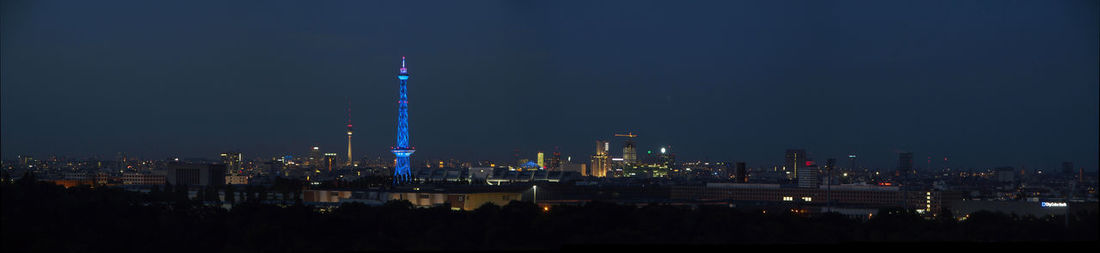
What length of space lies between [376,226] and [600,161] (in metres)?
61.3

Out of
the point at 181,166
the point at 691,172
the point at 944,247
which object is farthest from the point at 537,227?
the point at 691,172

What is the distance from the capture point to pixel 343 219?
15.1 meters

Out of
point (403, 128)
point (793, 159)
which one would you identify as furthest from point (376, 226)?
point (793, 159)

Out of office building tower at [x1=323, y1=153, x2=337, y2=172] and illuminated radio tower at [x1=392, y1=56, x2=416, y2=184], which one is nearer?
illuminated radio tower at [x1=392, y1=56, x2=416, y2=184]

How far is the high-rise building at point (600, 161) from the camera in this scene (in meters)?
74.7

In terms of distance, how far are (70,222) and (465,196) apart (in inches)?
621

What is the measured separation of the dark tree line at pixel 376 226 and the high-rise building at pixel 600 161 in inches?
2262

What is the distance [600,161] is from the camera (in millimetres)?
75250

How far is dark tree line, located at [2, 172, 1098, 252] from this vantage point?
11945mm

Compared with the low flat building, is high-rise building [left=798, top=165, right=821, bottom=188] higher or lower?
higher

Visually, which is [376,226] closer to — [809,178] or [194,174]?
[194,174]

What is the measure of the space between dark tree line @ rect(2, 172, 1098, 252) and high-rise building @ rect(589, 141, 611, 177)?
57462 millimetres

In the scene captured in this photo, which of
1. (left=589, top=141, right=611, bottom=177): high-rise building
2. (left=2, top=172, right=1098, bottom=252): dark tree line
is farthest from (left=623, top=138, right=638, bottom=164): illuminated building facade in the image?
(left=2, top=172, right=1098, bottom=252): dark tree line

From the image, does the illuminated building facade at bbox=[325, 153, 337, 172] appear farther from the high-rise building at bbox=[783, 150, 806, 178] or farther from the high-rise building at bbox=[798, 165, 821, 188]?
the high-rise building at bbox=[798, 165, 821, 188]
